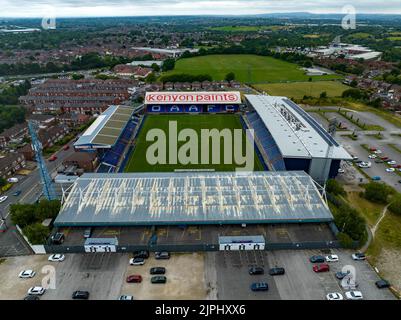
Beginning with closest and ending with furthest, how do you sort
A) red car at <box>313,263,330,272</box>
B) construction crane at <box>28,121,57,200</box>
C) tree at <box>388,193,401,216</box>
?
red car at <box>313,263,330,272</box> < construction crane at <box>28,121,57,200</box> < tree at <box>388,193,401,216</box>

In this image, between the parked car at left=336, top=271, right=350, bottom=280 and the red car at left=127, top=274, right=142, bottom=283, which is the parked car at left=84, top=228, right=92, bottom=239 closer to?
the red car at left=127, top=274, right=142, bottom=283

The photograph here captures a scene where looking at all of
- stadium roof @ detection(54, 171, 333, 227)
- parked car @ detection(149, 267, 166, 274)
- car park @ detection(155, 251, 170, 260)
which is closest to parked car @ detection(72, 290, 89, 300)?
parked car @ detection(149, 267, 166, 274)

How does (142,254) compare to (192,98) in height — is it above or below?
below

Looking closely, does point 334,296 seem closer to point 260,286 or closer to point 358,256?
point 260,286

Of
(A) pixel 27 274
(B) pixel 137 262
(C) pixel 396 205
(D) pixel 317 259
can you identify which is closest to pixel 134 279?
(B) pixel 137 262

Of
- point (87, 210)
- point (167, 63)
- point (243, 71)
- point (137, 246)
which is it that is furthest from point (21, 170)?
point (243, 71)

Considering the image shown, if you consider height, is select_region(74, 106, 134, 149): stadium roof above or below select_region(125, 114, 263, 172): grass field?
above

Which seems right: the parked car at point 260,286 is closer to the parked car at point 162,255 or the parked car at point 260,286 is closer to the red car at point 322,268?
the red car at point 322,268
